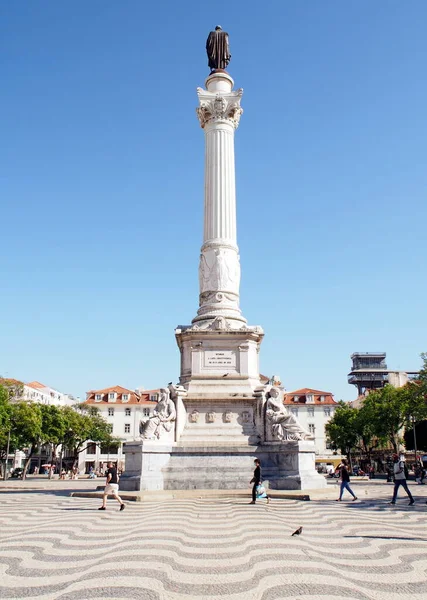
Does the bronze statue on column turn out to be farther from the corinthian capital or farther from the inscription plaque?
the inscription plaque

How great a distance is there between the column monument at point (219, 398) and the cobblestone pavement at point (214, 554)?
489 centimetres

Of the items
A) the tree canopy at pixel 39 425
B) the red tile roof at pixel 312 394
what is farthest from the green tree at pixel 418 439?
the tree canopy at pixel 39 425

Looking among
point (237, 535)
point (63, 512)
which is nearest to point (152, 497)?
point (63, 512)

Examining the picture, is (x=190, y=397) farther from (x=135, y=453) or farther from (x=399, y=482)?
(x=399, y=482)

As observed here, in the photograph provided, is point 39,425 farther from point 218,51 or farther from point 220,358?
point 218,51

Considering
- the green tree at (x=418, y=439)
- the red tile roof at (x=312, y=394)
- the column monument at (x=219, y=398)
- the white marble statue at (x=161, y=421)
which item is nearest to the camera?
the column monument at (x=219, y=398)

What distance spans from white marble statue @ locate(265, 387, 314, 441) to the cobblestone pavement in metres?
5.57

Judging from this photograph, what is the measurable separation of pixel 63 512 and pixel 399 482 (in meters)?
9.75

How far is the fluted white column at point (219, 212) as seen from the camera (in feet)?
79.4

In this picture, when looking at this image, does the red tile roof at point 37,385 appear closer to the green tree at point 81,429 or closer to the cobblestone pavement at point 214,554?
the green tree at point 81,429

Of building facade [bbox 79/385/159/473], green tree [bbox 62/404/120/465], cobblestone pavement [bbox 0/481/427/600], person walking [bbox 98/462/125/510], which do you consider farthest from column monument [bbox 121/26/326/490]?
building facade [bbox 79/385/159/473]

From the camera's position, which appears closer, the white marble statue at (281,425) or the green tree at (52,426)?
the white marble statue at (281,425)

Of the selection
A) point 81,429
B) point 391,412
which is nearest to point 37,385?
point 81,429

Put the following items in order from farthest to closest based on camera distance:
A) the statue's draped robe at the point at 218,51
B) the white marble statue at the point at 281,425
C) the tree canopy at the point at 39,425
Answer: the tree canopy at the point at 39,425, the statue's draped robe at the point at 218,51, the white marble statue at the point at 281,425
